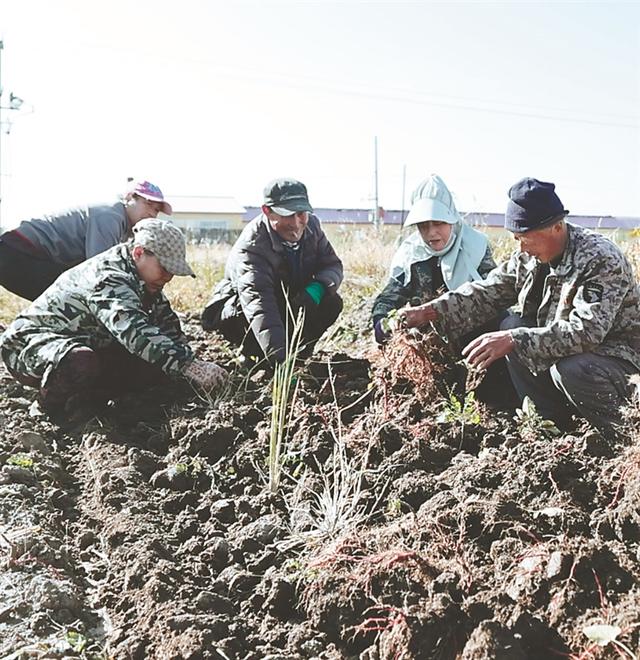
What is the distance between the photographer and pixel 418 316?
413 cm

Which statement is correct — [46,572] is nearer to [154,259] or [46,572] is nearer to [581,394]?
[154,259]

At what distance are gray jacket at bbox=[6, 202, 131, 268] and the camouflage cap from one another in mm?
1277

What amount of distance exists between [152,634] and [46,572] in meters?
0.63

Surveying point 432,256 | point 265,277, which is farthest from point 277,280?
point 432,256

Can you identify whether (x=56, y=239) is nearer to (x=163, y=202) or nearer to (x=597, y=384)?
(x=163, y=202)

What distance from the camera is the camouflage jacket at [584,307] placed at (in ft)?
10.9

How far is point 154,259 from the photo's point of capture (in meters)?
4.34

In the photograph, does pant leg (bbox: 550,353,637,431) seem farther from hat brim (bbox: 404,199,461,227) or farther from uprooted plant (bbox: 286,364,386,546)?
hat brim (bbox: 404,199,461,227)

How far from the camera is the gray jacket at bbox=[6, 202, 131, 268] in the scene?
18.2ft

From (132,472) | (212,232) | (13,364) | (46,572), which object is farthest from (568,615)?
(212,232)

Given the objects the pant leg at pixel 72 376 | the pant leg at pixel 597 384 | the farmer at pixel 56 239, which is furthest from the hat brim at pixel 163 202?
the pant leg at pixel 597 384

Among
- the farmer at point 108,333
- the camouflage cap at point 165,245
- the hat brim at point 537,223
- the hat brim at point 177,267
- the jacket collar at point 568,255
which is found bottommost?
the farmer at point 108,333

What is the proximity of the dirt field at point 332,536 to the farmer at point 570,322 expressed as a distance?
23 cm

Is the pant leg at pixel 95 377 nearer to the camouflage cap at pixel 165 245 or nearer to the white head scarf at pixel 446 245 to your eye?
the camouflage cap at pixel 165 245
